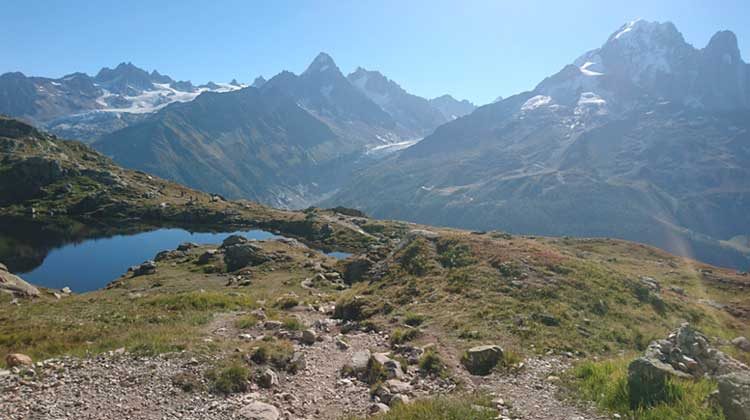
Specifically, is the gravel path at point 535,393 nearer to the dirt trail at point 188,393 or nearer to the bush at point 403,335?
the dirt trail at point 188,393

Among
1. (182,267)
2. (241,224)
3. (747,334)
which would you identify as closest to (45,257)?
(182,267)

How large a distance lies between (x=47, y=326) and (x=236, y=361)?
605 inches

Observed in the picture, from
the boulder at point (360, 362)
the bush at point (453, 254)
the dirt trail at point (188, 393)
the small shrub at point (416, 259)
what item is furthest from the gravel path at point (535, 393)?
the small shrub at point (416, 259)

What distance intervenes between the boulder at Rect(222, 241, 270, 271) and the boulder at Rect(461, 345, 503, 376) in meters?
51.3

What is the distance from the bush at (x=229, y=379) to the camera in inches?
601

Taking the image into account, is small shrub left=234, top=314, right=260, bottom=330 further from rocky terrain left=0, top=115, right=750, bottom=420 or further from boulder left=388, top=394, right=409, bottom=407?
boulder left=388, top=394, right=409, bottom=407

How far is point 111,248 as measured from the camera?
4085 inches

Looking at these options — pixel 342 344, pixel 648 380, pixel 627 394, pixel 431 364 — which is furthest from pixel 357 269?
pixel 648 380

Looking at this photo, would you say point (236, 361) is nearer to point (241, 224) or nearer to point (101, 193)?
point (241, 224)

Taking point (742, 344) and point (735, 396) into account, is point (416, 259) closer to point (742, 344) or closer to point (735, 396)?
point (742, 344)

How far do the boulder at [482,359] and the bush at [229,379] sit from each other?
9207 millimetres

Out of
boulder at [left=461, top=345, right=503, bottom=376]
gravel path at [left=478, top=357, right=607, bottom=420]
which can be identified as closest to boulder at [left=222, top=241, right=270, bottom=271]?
boulder at [left=461, top=345, right=503, bottom=376]

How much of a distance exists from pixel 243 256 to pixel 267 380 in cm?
5229

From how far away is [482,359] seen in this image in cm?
1811
